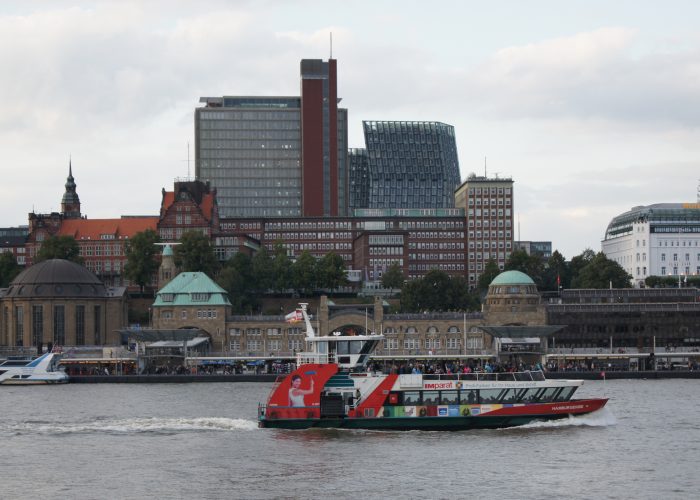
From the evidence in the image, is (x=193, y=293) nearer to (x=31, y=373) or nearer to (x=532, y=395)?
(x=31, y=373)

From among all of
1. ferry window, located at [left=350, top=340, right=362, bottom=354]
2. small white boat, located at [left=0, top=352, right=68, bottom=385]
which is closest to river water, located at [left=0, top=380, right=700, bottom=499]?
ferry window, located at [left=350, top=340, right=362, bottom=354]

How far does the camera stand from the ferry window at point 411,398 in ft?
283

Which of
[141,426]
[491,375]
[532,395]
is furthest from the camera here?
[141,426]

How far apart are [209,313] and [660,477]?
127m

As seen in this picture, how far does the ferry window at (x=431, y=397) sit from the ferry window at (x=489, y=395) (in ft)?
8.98

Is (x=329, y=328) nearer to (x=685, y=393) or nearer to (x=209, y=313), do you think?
(x=209, y=313)

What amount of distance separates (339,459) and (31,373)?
8970 cm

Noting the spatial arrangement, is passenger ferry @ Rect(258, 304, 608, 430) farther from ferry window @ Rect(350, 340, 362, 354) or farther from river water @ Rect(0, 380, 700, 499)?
river water @ Rect(0, 380, 700, 499)

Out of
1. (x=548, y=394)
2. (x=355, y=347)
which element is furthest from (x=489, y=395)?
(x=355, y=347)

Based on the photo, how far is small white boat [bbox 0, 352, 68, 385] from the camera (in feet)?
514

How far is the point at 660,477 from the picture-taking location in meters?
69.2

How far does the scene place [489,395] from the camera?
8631cm

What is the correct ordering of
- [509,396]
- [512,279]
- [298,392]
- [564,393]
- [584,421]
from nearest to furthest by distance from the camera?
[298,392] < [509,396] < [564,393] < [584,421] < [512,279]

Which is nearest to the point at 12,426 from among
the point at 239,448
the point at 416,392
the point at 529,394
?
the point at 239,448
